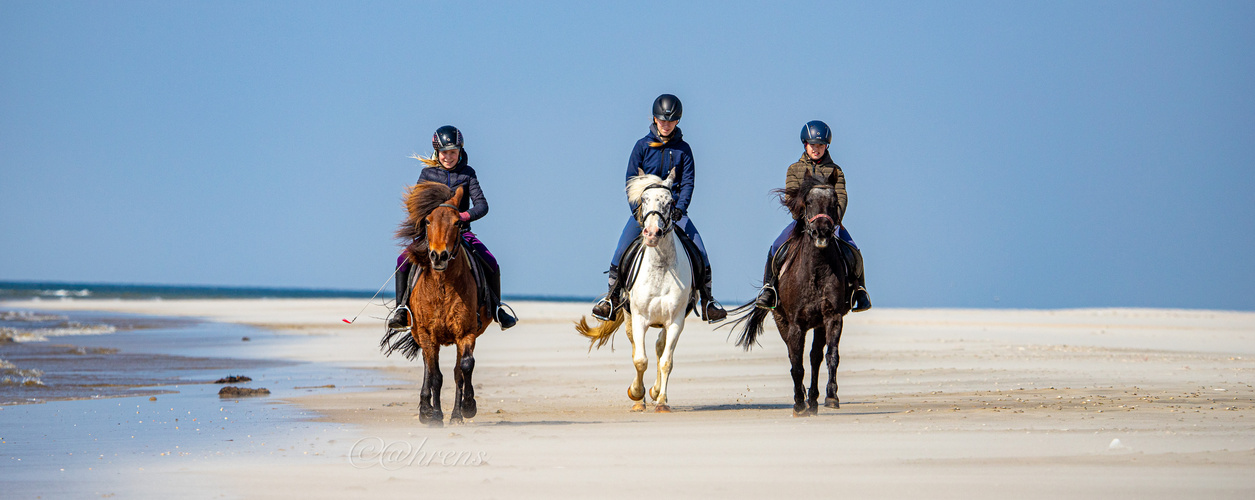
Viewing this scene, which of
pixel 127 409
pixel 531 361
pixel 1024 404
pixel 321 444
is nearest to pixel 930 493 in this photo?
pixel 321 444

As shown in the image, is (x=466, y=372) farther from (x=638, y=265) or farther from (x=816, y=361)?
(x=816, y=361)

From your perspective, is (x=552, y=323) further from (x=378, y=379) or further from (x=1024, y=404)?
(x=1024, y=404)

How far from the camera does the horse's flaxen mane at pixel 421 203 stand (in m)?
8.70

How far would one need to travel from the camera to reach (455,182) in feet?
30.8

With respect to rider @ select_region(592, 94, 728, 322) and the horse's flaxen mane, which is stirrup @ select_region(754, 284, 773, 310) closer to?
rider @ select_region(592, 94, 728, 322)

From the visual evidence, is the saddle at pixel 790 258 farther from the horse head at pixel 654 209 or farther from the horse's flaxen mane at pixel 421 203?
the horse's flaxen mane at pixel 421 203

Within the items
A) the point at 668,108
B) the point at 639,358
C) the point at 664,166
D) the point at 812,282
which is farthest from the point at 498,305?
the point at 812,282

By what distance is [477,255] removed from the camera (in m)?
9.39

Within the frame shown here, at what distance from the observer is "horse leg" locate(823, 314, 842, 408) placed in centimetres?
936

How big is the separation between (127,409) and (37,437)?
2.20m

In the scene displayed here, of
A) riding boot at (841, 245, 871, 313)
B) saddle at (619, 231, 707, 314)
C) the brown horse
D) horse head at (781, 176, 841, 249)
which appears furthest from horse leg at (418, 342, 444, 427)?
riding boot at (841, 245, 871, 313)

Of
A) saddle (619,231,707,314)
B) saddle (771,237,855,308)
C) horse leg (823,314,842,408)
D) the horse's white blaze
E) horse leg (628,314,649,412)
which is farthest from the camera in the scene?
saddle (619,231,707,314)

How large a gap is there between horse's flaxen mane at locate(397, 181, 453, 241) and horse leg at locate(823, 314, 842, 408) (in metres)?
3.46

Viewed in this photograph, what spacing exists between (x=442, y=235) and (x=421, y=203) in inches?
20.8
